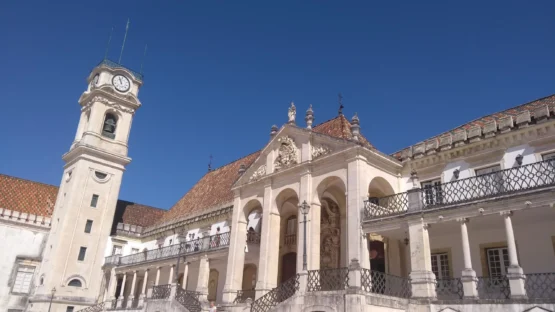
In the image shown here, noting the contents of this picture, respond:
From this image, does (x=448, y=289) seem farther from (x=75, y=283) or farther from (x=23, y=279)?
(x=23, y=279)

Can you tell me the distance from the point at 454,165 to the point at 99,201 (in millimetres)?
28001

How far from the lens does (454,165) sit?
59.2 ft

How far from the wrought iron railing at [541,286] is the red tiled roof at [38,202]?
32.5 metres

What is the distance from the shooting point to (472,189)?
612 inches

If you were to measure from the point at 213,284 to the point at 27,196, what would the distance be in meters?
20.2

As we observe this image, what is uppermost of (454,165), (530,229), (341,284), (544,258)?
(454,165)

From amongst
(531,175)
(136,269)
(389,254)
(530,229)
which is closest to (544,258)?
(530,229)

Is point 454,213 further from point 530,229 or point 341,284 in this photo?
point 341,284

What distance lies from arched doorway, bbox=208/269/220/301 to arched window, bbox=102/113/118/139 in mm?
17009

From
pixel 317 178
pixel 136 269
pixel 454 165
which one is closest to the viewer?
pixel 454 165

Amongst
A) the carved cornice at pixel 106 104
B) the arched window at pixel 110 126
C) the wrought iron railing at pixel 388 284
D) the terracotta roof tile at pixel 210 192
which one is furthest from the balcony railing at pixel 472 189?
the carved cornice at pixel 106 104

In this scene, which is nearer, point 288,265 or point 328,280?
point 328,280

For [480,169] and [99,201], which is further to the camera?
[99,201]

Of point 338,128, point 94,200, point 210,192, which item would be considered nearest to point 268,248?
point 338,128
